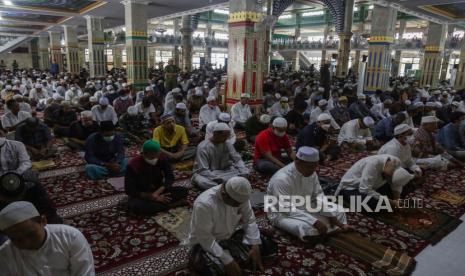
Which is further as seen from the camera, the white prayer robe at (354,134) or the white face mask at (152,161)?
the white prayer robe at (354,134)

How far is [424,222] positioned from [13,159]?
3.64 m

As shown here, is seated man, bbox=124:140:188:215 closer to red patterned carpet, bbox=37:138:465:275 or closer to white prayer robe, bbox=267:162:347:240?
red patterned carpet, bbox=37:138:465:275

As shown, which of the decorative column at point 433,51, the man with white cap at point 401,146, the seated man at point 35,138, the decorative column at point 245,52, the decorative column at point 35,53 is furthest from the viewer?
the decorative column at point 35,53

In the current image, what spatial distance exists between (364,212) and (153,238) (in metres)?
1.83

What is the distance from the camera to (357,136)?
523 cm

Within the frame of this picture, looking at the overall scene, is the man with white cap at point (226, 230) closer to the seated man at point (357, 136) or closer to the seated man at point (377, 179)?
the seated man at point (377, 179)

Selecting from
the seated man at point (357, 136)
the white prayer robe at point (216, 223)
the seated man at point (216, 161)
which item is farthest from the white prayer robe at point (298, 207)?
the seated man at point (357, 136)

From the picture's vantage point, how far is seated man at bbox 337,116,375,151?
16.9ft

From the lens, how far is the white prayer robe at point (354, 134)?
5168 millimetres

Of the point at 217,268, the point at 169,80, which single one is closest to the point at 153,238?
the point at 217,268

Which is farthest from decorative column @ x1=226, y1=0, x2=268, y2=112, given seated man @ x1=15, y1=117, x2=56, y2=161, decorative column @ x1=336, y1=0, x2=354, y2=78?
decorative column @ x1=336, y1=0, x2=354, y2=78

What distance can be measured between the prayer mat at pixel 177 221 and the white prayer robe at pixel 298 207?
699 millimetres

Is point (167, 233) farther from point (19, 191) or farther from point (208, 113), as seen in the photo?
point (208, 113)

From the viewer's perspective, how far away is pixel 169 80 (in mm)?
9203
